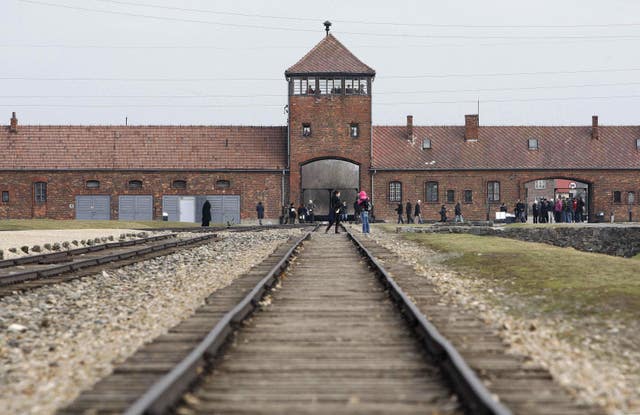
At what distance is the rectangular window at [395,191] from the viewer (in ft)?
172

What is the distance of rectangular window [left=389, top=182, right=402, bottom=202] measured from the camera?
52312 millimetres

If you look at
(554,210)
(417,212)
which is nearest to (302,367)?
(554,210)

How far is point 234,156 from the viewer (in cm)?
5250

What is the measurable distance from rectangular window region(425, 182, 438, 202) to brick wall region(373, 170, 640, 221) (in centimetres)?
26

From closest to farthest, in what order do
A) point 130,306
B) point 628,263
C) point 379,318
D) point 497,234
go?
point 379,318
point 130,306
point 628,263
point 497,234

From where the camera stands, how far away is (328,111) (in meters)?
51.2

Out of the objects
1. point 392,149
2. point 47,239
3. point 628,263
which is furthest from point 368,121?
point 628,263

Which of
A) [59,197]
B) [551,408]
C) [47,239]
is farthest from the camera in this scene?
[59,197]

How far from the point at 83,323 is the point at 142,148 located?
147 feet

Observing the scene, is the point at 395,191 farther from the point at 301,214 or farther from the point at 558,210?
the point at 558,210

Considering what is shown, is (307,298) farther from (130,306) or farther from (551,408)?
(551,408)

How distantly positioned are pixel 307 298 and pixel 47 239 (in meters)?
16.0

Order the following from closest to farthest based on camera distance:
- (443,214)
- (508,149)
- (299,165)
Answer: (443,214), (299,165), (508,149)

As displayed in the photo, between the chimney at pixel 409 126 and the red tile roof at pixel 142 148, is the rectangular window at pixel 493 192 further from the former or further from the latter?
the red tile roof at pixel 142 148
